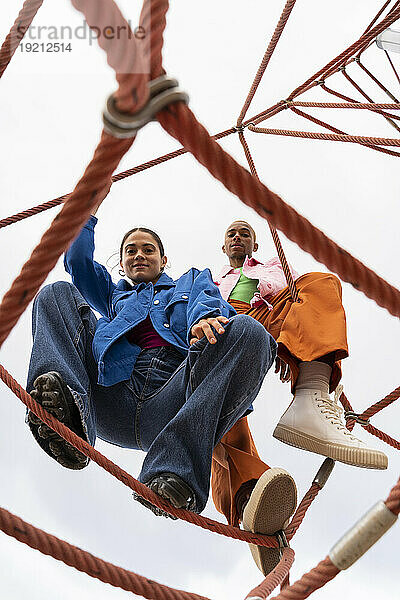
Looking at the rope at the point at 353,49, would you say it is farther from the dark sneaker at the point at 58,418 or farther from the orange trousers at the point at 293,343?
the dark sneaker at the point at 58,418

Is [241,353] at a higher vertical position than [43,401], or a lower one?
higher

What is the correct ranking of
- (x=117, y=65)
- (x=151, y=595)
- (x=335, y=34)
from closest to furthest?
1. (x=117, y=65)
2. (x=151, y=595)
3. (x=335, y=34)

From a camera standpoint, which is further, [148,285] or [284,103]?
[284,103]

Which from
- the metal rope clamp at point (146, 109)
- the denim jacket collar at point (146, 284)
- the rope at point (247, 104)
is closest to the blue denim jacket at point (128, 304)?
the denim jacket collar at point (146, 284)

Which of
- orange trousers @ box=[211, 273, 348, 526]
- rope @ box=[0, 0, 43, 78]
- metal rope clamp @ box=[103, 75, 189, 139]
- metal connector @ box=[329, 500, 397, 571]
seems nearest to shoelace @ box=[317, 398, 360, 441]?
orange trousers @ box=[211, 273, 348, 526]

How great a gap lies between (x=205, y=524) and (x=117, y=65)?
991 millimetres

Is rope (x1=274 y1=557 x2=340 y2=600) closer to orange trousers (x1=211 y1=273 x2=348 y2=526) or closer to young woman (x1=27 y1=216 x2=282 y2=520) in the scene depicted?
young woman (x1=27 y1=216 x2=282 y2=520)

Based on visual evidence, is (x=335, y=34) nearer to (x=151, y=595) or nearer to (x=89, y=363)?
(x=89, y=363)

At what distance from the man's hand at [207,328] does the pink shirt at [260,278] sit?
525mm

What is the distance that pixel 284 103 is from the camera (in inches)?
104

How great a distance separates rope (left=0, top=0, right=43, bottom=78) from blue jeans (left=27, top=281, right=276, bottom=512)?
1.62ft

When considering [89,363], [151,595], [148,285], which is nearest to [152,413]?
[89,363]

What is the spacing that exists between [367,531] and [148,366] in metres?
0.84

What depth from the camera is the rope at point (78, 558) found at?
1067 millimetres
